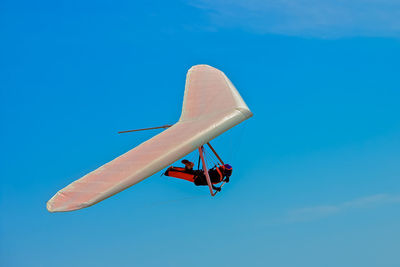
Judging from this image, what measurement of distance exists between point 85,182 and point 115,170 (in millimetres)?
1615

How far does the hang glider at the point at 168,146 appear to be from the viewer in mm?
22453

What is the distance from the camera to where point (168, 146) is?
26.3 meters

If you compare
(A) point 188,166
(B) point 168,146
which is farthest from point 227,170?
(B) point 168,146

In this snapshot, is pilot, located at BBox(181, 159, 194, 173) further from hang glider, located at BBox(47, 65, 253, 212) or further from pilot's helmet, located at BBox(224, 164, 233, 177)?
hang glider, located at BBox(47, 65, 253, 212)

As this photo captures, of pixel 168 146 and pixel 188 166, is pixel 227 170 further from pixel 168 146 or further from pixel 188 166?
pixel 168 146

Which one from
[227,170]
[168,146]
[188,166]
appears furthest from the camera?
[188,166]

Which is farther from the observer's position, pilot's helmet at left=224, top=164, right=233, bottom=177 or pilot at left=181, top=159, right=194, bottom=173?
pilot at left=181, top=159, right=194, bottom=173

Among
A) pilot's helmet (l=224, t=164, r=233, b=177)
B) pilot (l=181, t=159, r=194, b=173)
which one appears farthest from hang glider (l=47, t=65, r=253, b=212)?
pilot's helmet (l=224, t=164, r=233, b=177)

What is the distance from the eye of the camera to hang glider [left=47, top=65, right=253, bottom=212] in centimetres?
2245

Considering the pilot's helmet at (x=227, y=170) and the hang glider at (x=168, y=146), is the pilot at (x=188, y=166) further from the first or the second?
the hang glider at (x=168, y=146)

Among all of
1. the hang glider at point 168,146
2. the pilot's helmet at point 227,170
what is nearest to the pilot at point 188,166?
the pilot's helmet at point 227,170

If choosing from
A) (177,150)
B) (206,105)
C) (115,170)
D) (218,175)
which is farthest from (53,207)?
(206,105)

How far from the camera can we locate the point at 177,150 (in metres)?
25.9

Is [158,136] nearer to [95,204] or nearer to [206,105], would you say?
[206,105]
